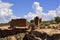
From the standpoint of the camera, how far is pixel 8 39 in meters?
28.2

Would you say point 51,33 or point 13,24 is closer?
point 51,33

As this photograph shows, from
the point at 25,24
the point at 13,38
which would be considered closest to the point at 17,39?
the point at 13,38

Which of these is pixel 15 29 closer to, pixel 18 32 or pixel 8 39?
pixel 18 32

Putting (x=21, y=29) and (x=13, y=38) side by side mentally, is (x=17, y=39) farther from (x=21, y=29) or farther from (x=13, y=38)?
(x=21, y=29)

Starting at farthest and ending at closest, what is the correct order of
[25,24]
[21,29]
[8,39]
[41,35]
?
[25,24] < [21,29] < [8,39] < [41,35]

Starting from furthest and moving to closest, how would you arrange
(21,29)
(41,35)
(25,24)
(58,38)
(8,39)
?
(25,24)
(21,29)
(8,39)
(41,35)
(58,38)

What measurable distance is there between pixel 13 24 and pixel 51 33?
36.9 feet

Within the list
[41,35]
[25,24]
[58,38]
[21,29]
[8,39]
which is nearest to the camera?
[58,38]

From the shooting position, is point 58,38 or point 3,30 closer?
point 58,38

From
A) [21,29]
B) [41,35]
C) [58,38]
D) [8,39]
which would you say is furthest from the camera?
[21,29]

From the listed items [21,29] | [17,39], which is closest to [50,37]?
[17,39]

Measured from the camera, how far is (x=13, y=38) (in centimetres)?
2845

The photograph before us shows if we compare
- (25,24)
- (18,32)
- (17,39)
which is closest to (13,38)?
(17,39)

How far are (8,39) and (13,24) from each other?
642 centimetres
